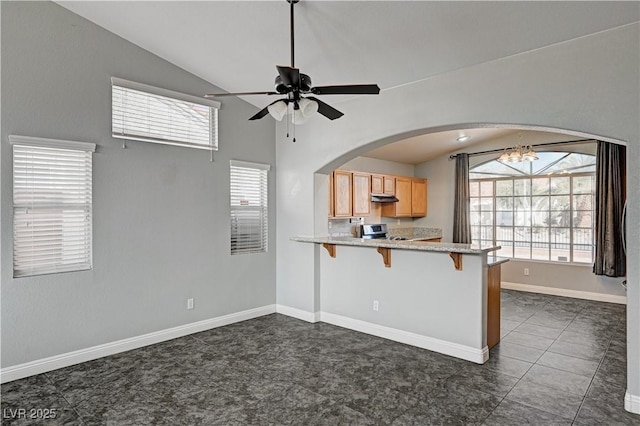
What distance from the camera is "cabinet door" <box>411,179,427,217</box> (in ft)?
25.8

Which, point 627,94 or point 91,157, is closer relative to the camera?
point 627,94

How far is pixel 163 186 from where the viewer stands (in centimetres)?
428

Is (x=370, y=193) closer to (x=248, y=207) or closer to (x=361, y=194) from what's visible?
(x=361, y=194)

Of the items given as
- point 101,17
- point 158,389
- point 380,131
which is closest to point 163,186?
point 101,17

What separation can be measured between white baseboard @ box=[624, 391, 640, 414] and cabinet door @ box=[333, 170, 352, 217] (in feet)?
13.3

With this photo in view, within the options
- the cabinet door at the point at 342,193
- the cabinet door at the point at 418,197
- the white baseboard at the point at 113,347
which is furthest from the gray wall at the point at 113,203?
the cabinet door at the point at 418,197

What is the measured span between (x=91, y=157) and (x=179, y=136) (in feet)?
3.35

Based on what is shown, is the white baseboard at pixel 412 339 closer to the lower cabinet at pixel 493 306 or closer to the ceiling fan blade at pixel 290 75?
the lower cabinet at pixel 493 306

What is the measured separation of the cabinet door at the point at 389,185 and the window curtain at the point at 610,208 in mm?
3363

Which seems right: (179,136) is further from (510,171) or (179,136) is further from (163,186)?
(510,171)

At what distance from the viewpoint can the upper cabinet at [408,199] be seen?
24.0ft

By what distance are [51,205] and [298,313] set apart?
325 centimetres

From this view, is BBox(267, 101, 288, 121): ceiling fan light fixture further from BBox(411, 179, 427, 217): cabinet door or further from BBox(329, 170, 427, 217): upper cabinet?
BBox(411, 179, 427, 217): cabinet door

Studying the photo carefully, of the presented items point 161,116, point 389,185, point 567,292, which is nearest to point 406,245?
point 389,185
